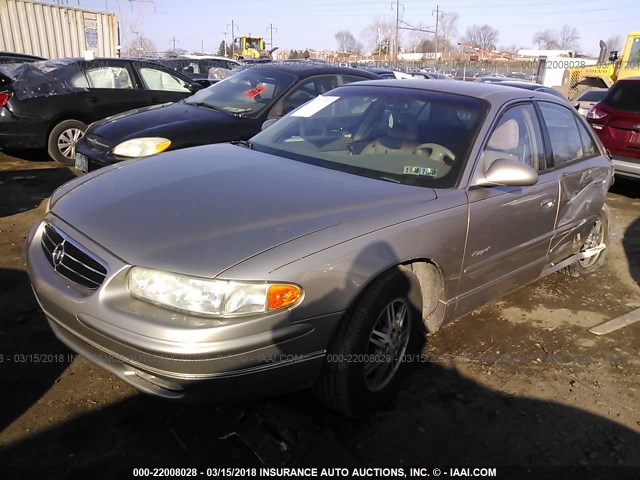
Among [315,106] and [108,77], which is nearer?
[315,106]

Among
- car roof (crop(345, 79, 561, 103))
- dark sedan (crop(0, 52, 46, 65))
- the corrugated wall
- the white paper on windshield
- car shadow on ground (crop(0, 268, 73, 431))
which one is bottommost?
car shadow on ground (crop(0, 268, 73, 431))

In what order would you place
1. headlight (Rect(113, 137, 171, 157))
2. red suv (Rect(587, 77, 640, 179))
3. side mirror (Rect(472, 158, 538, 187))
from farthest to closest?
1. red suv (Rect(587, 77, 640, 179))
2. headlight (Rect(113, 137, 171, 157))
3. side mirror (Rect(472, 158, 538, 187))

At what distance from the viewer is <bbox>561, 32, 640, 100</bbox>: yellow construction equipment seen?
17281 millimetres

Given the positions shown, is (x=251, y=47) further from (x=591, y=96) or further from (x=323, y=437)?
(x=323, y=437)

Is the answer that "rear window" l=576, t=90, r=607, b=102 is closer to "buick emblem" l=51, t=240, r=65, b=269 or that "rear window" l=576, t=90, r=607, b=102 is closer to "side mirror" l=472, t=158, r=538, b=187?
"side mirror" l=472, t=158, r=538, b=187

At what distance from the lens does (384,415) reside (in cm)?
270

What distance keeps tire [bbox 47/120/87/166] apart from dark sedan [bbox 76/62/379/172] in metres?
2.35

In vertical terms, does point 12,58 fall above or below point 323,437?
above

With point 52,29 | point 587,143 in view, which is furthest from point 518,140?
point 52,29

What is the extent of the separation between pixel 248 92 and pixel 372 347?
4.14m

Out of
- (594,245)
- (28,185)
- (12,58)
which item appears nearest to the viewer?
(594,245)

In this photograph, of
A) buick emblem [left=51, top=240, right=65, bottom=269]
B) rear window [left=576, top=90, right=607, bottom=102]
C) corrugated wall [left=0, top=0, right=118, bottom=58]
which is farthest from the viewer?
rear window [left=576, top=90, right=607, bottom=102]

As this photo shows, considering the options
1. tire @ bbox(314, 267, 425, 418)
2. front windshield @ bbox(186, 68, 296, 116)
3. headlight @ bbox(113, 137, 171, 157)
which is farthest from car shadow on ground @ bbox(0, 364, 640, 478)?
front windshield @ bbox(186, 68, 296, 116)

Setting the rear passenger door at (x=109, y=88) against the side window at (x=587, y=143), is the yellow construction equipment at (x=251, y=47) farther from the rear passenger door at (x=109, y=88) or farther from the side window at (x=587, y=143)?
the side window at (x=587, y=143)
